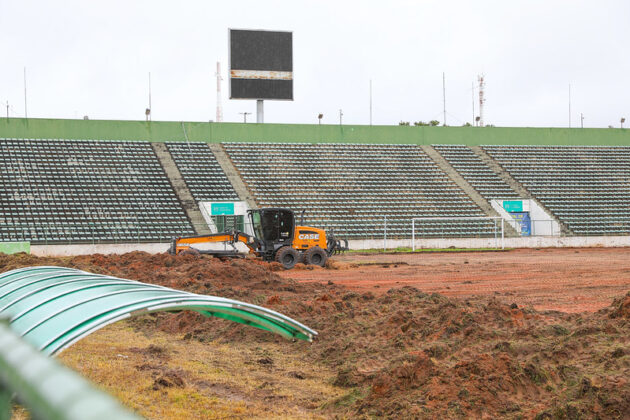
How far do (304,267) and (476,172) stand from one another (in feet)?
78.2

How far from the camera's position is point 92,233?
1287 inches

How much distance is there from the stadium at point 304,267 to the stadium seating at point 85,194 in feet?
0.46

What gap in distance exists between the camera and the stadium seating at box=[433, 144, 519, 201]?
139 ft

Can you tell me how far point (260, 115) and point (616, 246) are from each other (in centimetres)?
2298

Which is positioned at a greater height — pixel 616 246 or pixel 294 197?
pixel 294 197

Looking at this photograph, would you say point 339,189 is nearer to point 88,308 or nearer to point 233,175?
point 233,175

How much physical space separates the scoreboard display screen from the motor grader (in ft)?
70.5

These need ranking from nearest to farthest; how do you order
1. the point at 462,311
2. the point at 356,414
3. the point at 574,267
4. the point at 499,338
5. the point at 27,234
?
the point at 356,414 → the point at 499,338 → the point at 462,311 → the point at 574,267 → the point at 27,234

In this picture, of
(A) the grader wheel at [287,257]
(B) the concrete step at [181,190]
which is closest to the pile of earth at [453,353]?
(A) the grader wheel at [287,257]

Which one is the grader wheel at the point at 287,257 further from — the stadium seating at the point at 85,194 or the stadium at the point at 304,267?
the stadium seating at the point at 85,194

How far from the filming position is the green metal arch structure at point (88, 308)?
380 cm

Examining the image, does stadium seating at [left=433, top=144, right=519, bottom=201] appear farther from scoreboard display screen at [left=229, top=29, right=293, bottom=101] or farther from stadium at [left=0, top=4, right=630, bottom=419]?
scoreboard display screen at [left=229, top=29, right=293, bottom=101]

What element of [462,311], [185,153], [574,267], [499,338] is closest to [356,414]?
[499,338]

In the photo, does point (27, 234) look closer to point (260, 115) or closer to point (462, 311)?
point (260, 115)
